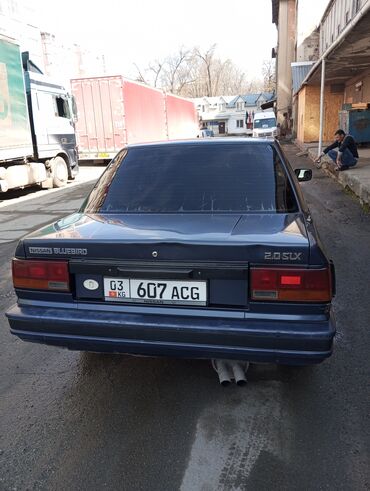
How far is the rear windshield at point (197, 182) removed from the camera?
120 inches

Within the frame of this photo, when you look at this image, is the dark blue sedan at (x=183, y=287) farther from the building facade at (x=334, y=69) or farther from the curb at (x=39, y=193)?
the curb at (x=39, y=193)

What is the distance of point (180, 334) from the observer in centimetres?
231

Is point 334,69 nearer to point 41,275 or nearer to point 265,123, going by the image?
point 265,123

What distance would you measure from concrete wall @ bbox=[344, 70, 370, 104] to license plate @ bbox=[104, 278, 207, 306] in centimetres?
1770

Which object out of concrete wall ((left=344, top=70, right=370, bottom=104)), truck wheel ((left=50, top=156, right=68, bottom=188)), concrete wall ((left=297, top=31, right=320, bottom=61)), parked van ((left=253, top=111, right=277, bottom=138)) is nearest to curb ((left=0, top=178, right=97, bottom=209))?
truck wheel ((left=50, top=156, right=68, bottom=188))

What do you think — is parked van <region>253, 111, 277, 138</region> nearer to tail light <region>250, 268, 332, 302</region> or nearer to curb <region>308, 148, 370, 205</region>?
curb <region>308, 148, 370, 205</region>

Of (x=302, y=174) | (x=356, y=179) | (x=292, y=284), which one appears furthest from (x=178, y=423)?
(x=356, y=179)

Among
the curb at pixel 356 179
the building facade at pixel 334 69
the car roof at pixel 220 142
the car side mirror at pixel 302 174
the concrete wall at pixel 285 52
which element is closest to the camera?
the car roof at pixel 220 142

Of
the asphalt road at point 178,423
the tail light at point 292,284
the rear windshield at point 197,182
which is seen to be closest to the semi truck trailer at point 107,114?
the rear windshield at point 197,182

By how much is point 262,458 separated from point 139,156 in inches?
94.2

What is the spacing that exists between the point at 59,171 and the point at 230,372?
12.0 meters

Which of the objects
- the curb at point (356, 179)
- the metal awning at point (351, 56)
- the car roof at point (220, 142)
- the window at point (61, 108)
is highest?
the metal awning at point (351, 56)

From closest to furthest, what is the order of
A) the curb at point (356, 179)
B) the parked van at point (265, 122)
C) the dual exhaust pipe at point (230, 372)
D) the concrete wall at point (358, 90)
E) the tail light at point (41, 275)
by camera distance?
1. the tail light at point (41, 275)
2. the dual exhaust pipe at point (230, 372)
3. the curb at point (356, 179)
4. the concrete wall at point (358, 90)
5. the parked van at point (265, 122)

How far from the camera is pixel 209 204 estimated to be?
10.0 feet
